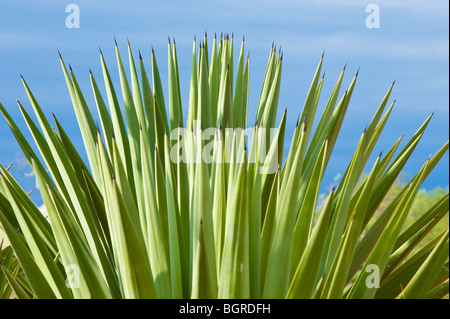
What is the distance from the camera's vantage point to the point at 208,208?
42.5 inches

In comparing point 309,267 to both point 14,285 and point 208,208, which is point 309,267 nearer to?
point 208,208

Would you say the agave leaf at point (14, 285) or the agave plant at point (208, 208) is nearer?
the agave plant at point (208, 208)

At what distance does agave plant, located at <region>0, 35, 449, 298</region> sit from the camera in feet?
3.53

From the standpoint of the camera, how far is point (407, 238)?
1.83 metres

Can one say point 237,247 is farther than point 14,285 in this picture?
No

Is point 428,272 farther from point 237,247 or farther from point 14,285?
point 14,285

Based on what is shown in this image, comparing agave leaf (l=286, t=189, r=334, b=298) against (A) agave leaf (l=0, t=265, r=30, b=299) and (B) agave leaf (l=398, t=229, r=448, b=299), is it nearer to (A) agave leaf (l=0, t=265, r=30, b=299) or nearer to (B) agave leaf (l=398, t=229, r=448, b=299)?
(B) agave leaf (l=398, t=229, r=448, b=299)

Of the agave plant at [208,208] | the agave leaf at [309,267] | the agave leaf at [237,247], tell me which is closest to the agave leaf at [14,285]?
the agave plant at [208,208]

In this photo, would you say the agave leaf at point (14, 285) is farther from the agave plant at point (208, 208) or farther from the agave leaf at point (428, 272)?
the agave leaf at point (428, 272)

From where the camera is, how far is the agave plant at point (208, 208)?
1077 mm

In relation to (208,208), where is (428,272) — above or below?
below

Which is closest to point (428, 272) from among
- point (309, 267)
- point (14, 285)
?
point (309, 267)

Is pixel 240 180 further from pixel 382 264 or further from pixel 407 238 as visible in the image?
pixel 407 238

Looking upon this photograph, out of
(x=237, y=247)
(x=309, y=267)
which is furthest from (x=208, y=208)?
(x=309, y=267)
